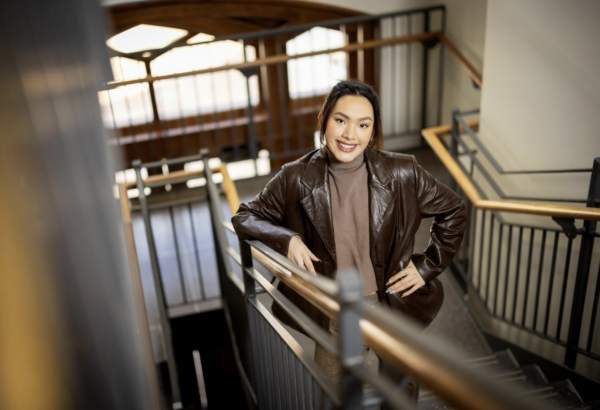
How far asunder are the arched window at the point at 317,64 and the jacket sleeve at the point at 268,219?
13.4 feet

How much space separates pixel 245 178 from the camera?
5.03 metres

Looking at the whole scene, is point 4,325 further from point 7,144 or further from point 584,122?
point 584,122

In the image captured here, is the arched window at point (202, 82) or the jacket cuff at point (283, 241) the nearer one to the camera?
the jacket cuff at point (283, 241)

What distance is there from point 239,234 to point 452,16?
4.02m

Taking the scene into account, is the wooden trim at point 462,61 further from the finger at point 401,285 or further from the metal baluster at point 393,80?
the finger at point 401,285

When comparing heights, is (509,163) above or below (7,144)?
below

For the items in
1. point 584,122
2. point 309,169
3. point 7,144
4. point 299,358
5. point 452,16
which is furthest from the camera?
point 452,16

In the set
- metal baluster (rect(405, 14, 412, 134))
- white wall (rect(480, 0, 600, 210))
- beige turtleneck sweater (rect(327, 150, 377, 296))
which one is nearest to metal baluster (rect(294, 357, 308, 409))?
beige turtleneck sweater (rect(327, 150, 377, 296))

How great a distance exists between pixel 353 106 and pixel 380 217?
367 mm

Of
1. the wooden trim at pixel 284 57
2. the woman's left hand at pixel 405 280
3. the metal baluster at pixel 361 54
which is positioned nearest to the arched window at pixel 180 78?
the wooden trim at pixel 284 57

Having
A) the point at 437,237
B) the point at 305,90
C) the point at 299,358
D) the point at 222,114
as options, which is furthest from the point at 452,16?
the point at 299,358

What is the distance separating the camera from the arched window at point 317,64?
5.82m

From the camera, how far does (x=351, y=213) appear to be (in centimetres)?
170

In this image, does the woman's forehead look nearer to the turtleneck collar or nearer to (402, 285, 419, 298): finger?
the turtleneck collar
